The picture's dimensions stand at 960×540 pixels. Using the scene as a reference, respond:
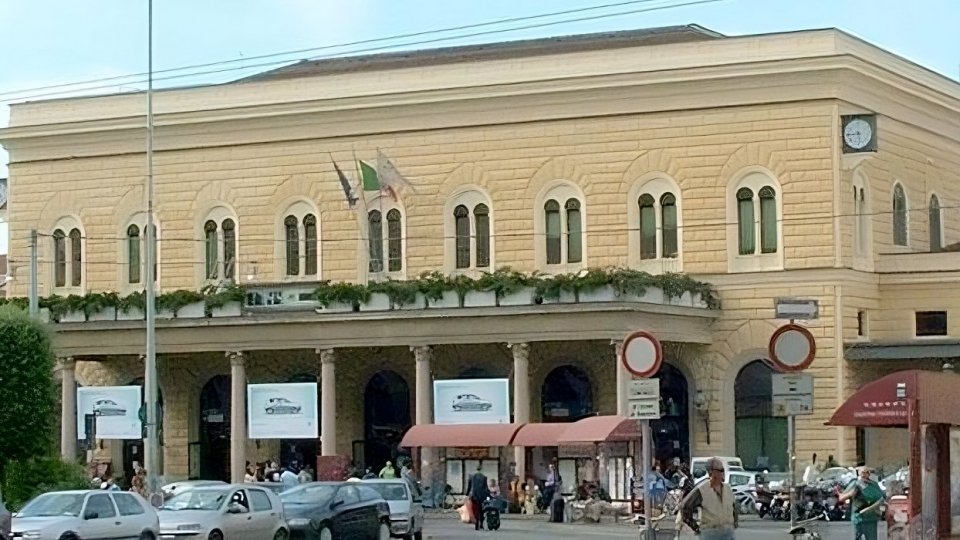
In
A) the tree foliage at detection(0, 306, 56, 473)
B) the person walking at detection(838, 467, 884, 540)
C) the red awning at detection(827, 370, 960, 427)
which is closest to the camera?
the red awning at detection(827, 370, 960, 427)

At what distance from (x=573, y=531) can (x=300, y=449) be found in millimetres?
18615

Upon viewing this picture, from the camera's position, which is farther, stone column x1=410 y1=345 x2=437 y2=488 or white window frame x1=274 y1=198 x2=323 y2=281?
white window frame x1=274 y1=198 x2=323 y2=281

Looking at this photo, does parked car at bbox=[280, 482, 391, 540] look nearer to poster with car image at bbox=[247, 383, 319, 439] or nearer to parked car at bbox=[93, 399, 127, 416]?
poster with car image at bbox=[247, 383, 319, 439]

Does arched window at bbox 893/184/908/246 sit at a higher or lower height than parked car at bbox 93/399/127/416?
higher

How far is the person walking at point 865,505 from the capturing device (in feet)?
99.9

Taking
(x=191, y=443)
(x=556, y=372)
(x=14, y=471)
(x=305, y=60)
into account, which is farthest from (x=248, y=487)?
(x=305, y=60)

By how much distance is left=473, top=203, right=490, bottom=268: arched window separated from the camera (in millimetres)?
61781

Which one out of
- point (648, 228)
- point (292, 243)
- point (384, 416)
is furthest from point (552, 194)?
point (292, 243)

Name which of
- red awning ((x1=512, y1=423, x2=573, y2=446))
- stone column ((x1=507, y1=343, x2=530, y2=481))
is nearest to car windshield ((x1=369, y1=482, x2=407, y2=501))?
red awning ((x1=512, y1=423, x2=573, y2=446))

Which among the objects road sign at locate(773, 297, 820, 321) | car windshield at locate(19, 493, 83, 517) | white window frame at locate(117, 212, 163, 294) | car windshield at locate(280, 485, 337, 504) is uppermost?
white window frame at locate(117, 212, 163, 294)

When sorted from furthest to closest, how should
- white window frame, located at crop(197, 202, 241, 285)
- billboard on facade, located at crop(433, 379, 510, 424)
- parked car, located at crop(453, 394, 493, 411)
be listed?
white window frame, located at crop(197, 202, 241, 285) → parked car, located at crop(453, 394, 493, 411) → billboard on facade, located at crop(433, 379, 510, 424)

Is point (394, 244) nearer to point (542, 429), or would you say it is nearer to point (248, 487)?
point (542, 429)

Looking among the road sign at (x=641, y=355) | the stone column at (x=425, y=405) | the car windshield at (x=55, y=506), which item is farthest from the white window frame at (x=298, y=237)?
the road sign at (x=641, y=355)

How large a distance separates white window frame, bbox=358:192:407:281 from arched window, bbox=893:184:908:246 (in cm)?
1490
